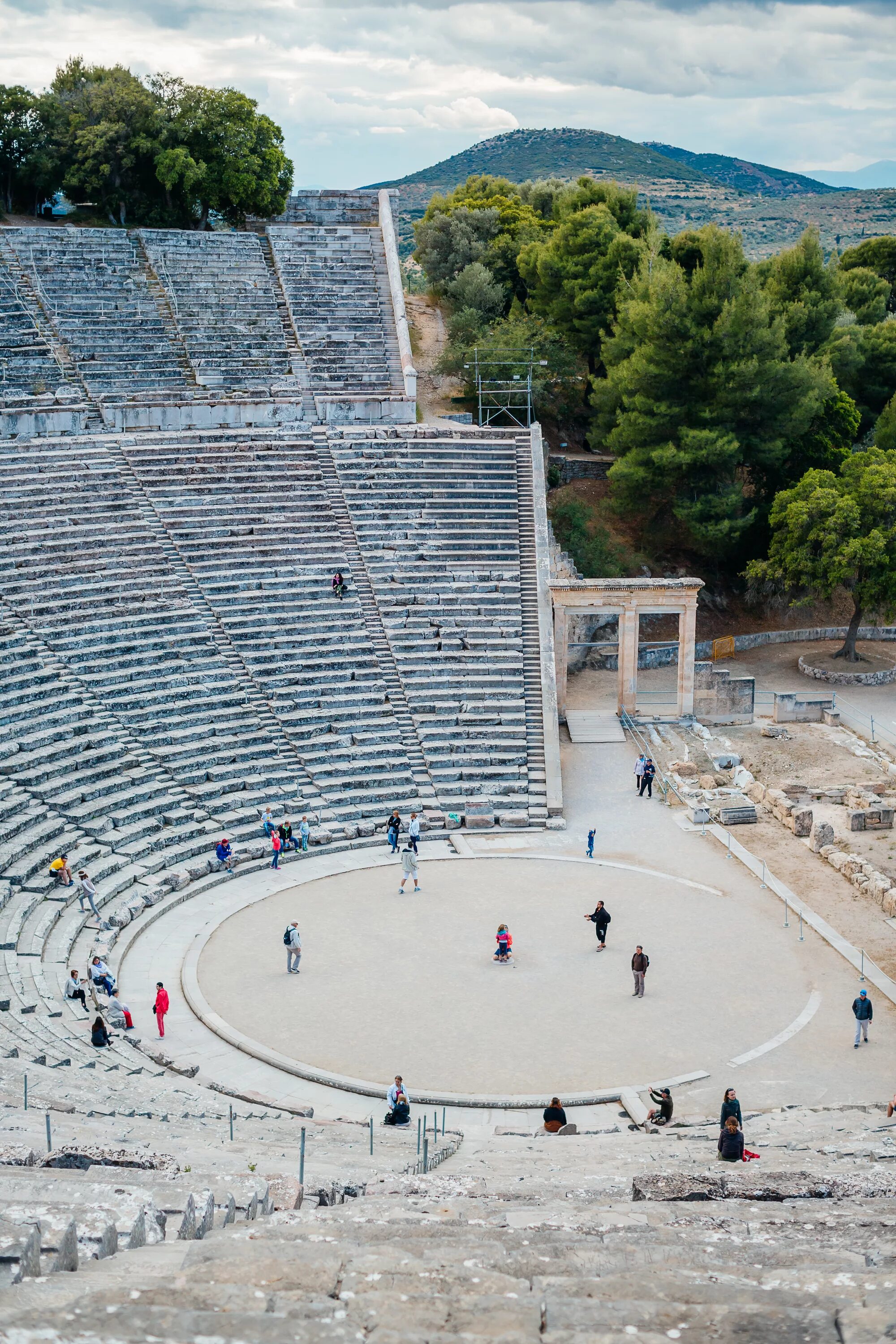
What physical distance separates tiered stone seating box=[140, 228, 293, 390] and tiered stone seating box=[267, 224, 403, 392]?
0.84 metres

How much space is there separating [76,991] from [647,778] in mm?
13623

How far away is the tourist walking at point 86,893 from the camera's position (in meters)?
21.3

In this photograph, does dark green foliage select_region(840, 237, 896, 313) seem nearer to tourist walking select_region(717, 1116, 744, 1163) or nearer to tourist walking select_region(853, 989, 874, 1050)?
tourist walking select_region(853, 989, 874, 1050)

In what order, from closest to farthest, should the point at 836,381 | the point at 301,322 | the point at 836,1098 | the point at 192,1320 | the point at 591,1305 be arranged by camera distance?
the point at 192,1320, the point at 591,1305, the point at 836,1098, the point at 301,322, the point at 836,381

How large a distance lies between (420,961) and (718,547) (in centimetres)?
2658

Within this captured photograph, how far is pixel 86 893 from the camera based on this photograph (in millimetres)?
21375

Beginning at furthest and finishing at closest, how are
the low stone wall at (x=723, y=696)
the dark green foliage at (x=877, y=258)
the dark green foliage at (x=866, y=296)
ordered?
the dark green foliage at (x=877, y=258), the dark green foliage at (x=866, y=296), the low stone wall at (x=723, y=696)

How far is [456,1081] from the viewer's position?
56.6ft

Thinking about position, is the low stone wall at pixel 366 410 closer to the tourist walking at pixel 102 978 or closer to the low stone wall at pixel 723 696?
the low stone wall at pixel 723 696

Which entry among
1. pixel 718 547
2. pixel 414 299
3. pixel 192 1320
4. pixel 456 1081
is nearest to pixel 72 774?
pixel 456 1081

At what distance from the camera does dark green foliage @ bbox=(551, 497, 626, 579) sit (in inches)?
1644

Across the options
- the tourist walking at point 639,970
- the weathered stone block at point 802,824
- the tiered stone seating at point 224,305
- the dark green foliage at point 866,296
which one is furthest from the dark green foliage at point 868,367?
the tourist walking at point 639,970

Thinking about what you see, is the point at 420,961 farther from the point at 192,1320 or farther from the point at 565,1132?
the point at 192,1320

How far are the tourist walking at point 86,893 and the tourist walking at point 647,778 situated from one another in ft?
39.2
